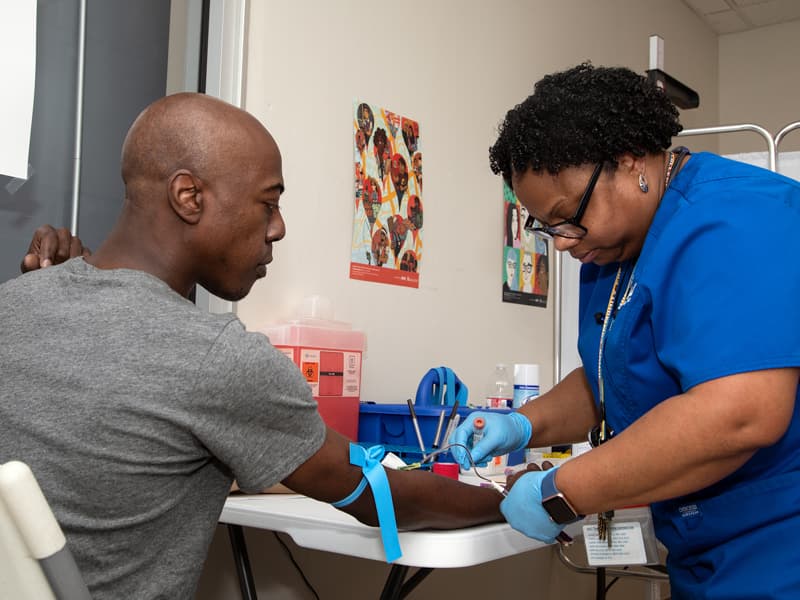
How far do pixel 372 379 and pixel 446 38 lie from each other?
1107 mm

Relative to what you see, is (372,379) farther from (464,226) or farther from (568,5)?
(568,5)

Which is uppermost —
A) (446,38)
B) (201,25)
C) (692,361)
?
(446,38)

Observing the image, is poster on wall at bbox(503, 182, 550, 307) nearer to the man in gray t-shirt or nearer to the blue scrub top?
the blue scrub top

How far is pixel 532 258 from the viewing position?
2867 millimetres

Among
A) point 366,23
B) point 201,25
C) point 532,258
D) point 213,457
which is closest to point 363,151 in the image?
point 366,23

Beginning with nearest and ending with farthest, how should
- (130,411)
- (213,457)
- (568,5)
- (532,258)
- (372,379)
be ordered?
(130,411) < (213,457) < (372,379) < (532,258) < (568,5)

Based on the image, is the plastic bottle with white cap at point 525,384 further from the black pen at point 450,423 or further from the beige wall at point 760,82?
the beige wall at point 760,82

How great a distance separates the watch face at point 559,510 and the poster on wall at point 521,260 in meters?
1.70

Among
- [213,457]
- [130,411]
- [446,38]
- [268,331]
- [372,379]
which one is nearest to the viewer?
[130,411]

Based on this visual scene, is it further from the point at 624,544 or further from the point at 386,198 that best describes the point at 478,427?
the point at 386,198

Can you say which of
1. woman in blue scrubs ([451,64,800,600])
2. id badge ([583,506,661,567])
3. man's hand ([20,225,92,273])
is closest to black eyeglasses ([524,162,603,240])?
woman in blue scrubs ([451,64,800,600])

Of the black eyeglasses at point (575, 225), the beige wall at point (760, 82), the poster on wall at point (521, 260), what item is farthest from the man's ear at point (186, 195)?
the beige wall at point (760, 82)

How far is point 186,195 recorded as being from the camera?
96cm

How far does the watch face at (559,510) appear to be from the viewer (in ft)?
3.29
